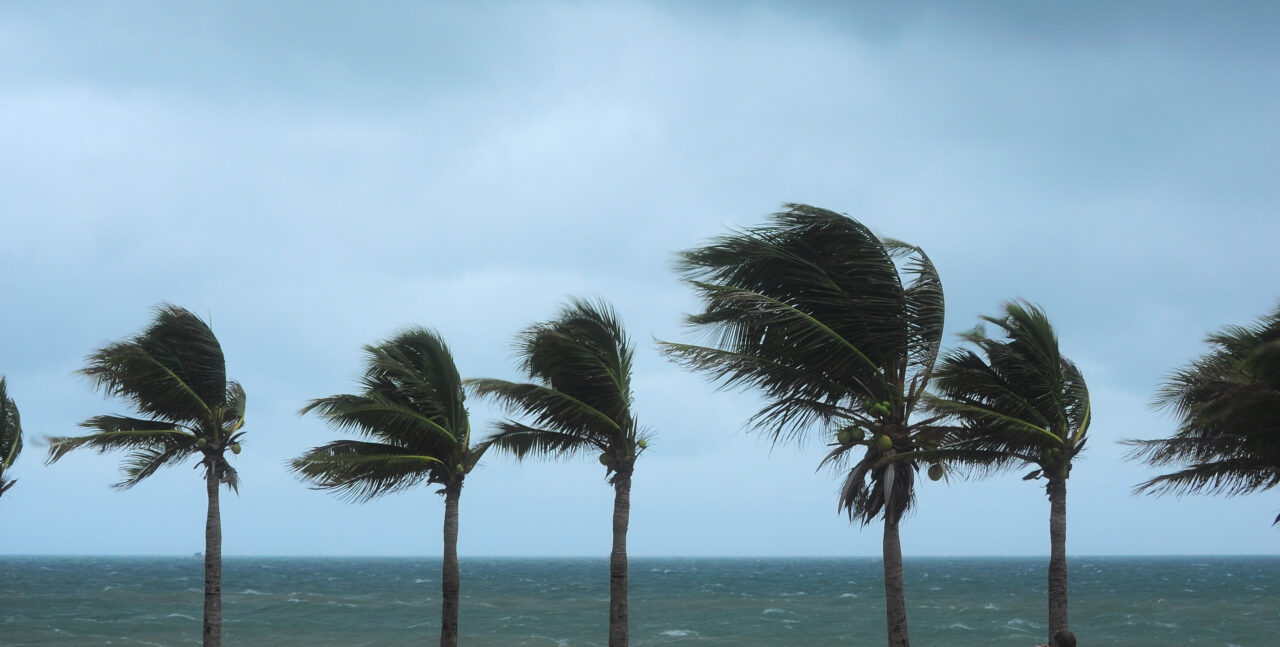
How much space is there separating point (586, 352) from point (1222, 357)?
1126 cm

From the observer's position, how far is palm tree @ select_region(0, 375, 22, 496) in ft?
105

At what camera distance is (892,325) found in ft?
57.9

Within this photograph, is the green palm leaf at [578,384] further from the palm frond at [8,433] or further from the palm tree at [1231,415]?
the palm frond at [8,433]

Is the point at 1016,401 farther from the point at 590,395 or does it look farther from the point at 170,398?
the point at 170,398

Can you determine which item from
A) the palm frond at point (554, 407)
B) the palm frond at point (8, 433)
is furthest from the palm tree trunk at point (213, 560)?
the palm frond at point (8, 433)

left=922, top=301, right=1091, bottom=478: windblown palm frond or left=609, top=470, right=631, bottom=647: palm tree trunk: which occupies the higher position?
left=922, top=301, right=1091, bottom=478: windblown palm frond

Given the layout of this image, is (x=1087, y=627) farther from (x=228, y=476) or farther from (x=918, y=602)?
(x=228, y=476)

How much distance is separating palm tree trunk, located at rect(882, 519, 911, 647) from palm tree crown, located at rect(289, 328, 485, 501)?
8.94m

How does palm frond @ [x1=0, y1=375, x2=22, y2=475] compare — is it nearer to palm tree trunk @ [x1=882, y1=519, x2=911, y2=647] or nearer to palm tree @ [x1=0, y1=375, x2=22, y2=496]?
palm tree @ [x1=0, y1=375, x2=22, y2=496]

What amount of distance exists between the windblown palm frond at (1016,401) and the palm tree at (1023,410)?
2cm

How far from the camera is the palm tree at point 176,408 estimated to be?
77.7ft

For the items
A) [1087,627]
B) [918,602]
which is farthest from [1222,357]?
[918,602]

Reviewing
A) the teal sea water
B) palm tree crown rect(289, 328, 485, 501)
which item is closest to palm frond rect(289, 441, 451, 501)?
palm tree crown rect(289, 328, 485, 501)

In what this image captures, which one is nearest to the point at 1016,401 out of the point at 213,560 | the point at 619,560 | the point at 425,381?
the point at 619,560
